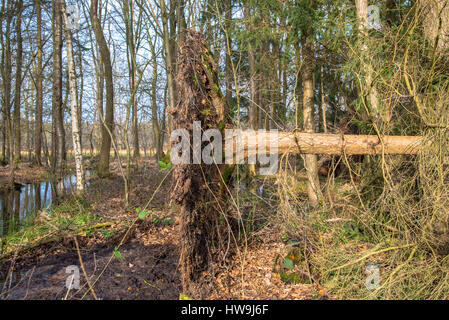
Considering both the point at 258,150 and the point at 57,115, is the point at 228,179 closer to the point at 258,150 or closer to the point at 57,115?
the point at 258,150

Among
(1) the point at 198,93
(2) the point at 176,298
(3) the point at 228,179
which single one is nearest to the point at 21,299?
(2) the point at 176,298

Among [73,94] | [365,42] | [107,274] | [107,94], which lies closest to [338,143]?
[365,42]

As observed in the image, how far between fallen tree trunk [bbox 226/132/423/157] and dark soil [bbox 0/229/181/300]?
215cm

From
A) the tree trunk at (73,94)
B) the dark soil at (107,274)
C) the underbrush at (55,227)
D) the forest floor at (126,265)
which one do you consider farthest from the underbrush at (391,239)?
the tree trunk at (73,94)

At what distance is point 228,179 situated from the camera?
4082 mm

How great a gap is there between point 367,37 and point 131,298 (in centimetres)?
558

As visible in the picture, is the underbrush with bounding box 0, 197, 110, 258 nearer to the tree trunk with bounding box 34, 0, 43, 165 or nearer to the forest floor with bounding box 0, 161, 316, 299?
the forest floor with bounding box 0, 161, 316, 299

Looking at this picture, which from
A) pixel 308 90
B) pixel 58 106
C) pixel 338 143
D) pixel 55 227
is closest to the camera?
pixel 338 143

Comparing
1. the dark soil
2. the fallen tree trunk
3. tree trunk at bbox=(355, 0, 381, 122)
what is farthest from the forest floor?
tree trunk at bbox=(355, 0, 381, 122)

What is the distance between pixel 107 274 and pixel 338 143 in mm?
3942

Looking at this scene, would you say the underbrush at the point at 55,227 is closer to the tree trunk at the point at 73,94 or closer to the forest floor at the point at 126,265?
the forest floor at the point at 126,265

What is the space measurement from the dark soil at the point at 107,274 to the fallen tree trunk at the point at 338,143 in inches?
84.8

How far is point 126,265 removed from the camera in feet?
13.7

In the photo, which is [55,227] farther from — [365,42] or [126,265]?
[365,42]
